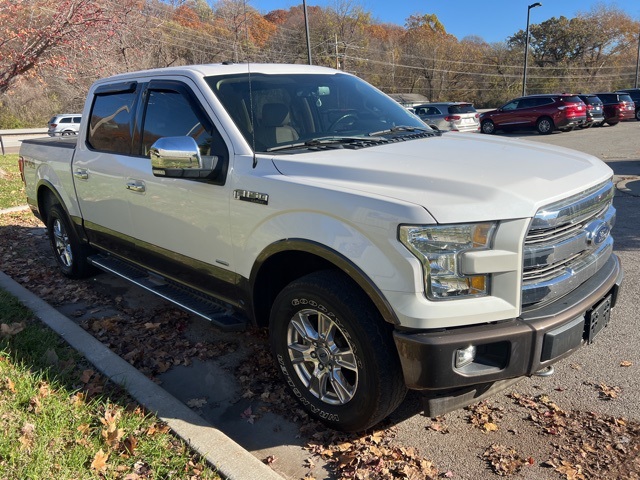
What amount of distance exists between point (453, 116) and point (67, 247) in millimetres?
18864

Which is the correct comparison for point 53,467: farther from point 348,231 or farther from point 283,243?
point 348,231

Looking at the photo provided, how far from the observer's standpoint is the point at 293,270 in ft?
11.2

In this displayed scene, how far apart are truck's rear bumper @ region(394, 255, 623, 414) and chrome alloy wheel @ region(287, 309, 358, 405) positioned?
435 millimetres

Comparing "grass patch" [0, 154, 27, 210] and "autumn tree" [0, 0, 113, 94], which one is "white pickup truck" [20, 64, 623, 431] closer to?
"grass patch" [0, 154, 27, 210]

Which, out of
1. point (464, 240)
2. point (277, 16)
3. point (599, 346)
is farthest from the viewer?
point (277, 16)

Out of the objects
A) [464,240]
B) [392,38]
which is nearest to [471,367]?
[464,240]

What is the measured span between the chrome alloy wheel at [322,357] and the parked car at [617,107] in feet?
95.8

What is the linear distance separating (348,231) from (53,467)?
1.88 meters

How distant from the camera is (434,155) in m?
3.14

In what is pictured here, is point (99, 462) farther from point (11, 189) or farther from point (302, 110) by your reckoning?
point (11, 189)

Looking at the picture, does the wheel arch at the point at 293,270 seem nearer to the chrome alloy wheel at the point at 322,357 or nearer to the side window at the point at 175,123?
the chrome alloy wheel at the point at 322,357

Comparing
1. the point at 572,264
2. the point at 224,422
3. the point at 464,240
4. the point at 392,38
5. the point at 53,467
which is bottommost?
the point at 224,422

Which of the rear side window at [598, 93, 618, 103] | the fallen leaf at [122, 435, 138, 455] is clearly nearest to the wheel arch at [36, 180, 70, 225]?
the fallen leaf at [122, 435, 138, 455]

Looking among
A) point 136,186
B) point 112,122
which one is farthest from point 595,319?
point 112,122
